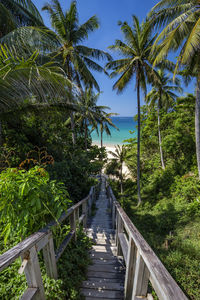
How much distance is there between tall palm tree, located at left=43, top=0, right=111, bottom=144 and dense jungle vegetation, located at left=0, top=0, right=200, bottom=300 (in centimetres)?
5

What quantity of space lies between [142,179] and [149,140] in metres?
4.24

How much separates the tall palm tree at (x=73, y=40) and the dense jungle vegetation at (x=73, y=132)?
2.1 inches

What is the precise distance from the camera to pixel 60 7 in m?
7.50

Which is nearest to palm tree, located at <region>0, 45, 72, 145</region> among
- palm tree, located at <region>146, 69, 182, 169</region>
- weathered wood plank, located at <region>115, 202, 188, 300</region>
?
weathered wood plank, located at <region>115, 202, 188, 300</region>

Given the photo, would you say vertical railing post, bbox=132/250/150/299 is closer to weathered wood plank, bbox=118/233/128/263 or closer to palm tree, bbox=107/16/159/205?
weathered wood plank, bbox=118/233/128/263

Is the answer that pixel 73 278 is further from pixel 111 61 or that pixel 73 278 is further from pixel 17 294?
pixel 111 61

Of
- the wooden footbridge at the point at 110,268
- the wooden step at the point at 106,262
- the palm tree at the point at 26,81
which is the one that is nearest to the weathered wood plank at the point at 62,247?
the wooden footbridge at the point at 110,268

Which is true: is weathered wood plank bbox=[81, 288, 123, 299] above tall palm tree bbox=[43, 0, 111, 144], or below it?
below

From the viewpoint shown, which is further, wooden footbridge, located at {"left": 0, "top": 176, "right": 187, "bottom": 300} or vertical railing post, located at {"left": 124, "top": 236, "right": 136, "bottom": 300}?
vertical railing post, located at {"left": 124, "top": 236, "right": 136, "bottom": 300}

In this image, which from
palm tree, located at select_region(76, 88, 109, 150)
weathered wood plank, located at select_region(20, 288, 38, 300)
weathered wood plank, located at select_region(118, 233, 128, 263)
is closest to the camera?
weathered wood plank, located at select_region(20, 288, 38, 300)

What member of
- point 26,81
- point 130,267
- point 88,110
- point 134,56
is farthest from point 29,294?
point 134,56

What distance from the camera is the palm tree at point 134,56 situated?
7.70 metres

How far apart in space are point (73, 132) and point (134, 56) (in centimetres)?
612

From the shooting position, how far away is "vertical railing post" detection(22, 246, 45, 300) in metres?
1.20
